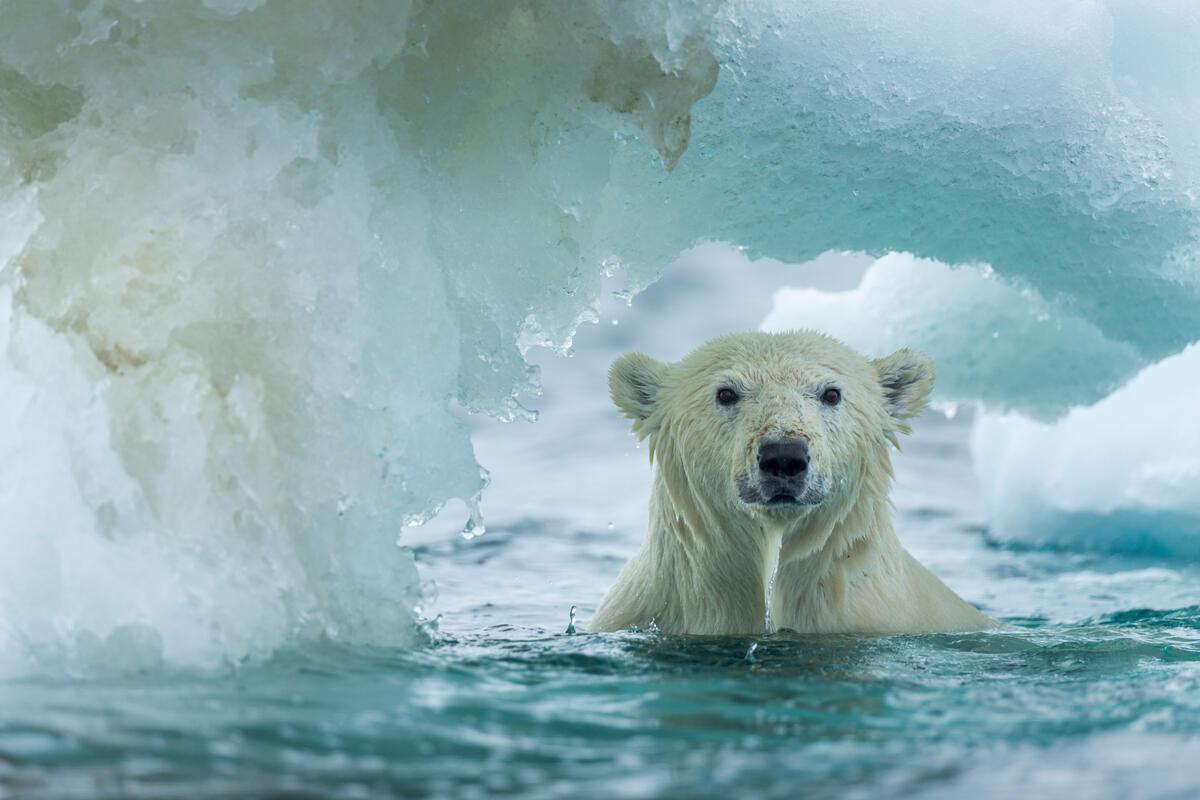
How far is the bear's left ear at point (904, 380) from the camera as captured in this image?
575 cm

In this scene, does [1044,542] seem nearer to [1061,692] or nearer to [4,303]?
[1061,692]

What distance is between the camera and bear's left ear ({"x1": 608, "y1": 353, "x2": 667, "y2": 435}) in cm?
578

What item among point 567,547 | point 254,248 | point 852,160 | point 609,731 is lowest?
point 609,731

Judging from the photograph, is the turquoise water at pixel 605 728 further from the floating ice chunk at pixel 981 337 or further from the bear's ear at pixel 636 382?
the floating ice chunk at pixel 981 337

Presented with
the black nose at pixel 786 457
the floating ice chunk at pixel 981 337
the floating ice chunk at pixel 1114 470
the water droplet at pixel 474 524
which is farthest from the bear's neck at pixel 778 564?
the floating ice chunk at pixel 1114 470

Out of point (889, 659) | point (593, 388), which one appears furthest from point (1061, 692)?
point (593, 388)

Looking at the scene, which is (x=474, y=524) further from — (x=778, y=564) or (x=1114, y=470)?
(x=1114, y=470)

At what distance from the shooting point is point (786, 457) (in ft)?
15.8

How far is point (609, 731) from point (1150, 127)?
350 centimetres

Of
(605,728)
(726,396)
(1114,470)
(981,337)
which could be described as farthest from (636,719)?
(1114,470)

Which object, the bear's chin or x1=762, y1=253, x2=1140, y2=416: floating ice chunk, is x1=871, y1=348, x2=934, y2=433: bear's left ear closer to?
the bear's chin

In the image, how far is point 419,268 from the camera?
4.73 m

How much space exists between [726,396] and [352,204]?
61.1 inches

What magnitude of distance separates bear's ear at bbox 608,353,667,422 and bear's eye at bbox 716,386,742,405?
512mm
